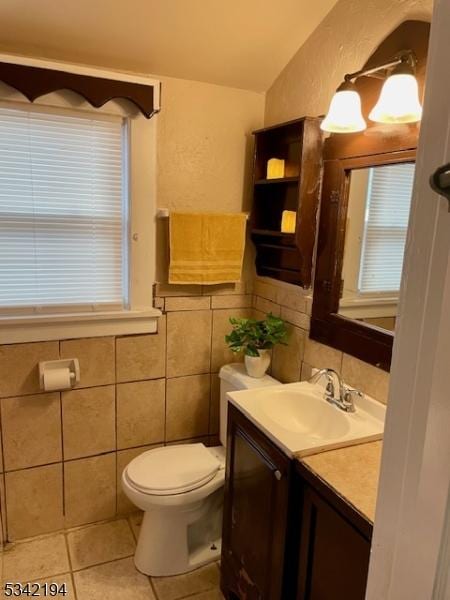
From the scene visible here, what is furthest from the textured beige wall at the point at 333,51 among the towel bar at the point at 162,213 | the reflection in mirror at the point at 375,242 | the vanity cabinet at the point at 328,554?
the vanity cabinet at the point at 328,554

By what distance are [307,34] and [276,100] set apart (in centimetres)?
33

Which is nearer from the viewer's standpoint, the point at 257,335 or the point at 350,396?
the point at 350,396

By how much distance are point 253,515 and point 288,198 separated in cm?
135

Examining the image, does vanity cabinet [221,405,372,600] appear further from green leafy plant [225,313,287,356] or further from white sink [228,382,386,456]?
green leafy plant [225,313,287,356]

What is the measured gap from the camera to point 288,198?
6.64ft

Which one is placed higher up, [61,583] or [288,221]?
[288,221]

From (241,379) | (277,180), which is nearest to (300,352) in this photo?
(241,379)

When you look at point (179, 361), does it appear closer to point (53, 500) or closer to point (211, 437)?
point (211, 437)

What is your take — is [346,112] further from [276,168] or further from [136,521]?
[136,521]

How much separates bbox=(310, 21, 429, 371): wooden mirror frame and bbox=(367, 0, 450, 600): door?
912 millimetres

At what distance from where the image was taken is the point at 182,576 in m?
1.92

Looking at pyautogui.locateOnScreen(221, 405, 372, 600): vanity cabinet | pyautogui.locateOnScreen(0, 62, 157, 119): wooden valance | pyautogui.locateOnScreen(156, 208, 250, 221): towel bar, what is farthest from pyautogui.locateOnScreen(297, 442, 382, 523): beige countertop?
pyautogui.locateOnScreen(0, 62, 157, 119): wooden valance

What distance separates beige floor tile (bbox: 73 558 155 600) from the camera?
1793 millimetres

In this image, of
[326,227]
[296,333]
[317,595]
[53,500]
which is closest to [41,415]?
[53,500]
